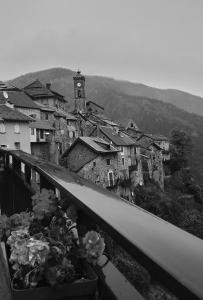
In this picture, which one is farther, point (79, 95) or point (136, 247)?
point (79, 95)

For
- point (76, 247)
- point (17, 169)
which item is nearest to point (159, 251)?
point (76, 247)

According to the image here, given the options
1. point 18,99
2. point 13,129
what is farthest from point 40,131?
point 13,129

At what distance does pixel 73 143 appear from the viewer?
4647cm

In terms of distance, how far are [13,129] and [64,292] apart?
4123 cm

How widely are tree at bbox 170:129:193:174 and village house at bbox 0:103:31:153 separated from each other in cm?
4447

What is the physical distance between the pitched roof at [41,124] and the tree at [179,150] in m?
36.4

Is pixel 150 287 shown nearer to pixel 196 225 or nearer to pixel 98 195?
pixel 98 195

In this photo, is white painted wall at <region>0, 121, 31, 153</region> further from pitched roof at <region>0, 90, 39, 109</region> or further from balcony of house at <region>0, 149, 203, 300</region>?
balcony of house at <region>0, 149, 203, 300</region>

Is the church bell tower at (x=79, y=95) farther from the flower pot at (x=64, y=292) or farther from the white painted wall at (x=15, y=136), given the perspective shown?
the flower pot at (x=64, y=292)

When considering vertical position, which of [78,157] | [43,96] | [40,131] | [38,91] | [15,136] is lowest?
[78,157]

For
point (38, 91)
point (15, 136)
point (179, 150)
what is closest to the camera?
→ point (15, 136)

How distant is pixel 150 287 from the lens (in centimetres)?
208

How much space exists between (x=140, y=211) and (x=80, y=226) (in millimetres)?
616

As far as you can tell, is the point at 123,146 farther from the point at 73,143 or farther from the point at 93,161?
the point at 93,161
